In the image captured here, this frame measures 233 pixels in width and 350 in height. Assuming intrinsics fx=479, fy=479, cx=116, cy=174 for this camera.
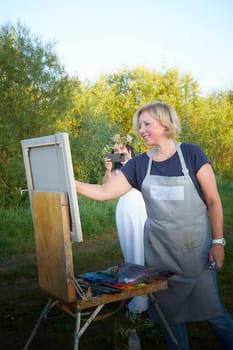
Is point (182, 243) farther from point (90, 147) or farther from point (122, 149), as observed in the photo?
point (90, 147)

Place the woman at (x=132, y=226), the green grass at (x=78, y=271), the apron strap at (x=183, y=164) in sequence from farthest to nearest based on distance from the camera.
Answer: the woman at (x=132, y=226) < the green grass at (x=78, y=271) < the apron strap at (x=183, y=164)

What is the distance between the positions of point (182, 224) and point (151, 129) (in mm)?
566

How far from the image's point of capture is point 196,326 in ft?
12.7

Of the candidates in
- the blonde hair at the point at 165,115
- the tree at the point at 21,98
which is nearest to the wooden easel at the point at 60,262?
the blonde hair at the point at 165,115

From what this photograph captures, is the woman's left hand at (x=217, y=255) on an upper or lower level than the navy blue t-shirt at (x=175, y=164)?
lower

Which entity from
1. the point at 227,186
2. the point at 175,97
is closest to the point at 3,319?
the point at 227,186

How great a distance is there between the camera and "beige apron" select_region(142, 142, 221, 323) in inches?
105

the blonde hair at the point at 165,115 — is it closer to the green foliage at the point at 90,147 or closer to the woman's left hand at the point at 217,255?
the woman's left hand at the point at 217,255

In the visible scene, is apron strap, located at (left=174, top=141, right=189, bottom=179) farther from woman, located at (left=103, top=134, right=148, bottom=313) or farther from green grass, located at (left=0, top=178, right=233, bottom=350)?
woman, located at (left=103, top=134, right=148, bottom=313)

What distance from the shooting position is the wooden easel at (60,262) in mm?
2383

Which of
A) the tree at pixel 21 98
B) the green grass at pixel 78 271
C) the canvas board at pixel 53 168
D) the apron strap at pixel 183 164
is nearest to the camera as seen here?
the canvas board at pixel 53 168

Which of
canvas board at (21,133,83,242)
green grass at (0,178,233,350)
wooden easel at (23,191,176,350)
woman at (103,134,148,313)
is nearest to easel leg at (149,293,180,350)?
wooden easel at (23,191,176,350)

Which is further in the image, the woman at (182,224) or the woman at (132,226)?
the woman at (132,226)

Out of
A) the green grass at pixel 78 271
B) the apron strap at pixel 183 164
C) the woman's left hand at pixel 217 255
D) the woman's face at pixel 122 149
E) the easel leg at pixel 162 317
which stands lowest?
the green grass at pixel 78 271
